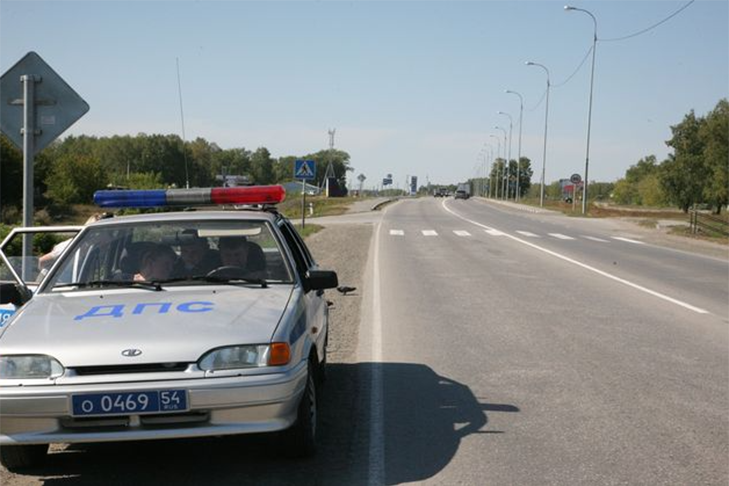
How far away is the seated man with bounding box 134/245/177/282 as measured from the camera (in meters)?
5.66

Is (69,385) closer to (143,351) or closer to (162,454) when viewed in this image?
(143,351)

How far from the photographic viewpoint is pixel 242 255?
19.2ft

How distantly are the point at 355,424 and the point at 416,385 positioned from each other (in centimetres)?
139

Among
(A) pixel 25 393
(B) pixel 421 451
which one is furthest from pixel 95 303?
(B) pixel 421 451

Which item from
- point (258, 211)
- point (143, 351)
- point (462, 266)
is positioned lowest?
point (462, 266)

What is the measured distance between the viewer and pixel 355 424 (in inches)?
229

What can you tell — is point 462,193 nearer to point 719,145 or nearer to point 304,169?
point 719,145

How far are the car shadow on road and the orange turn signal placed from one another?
0.71m

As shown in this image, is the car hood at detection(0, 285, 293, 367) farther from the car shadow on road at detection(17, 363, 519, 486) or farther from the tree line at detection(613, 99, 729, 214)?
the tree line at detection(613, 99, 729, 214)

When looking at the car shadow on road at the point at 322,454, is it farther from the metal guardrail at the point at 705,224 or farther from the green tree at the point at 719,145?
the green tree at the point at 719,145

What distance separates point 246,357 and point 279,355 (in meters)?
0.18

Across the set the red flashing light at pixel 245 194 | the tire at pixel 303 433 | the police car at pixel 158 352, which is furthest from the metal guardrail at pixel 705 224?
the tire at pixel 303 433

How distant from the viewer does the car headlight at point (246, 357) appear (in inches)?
172

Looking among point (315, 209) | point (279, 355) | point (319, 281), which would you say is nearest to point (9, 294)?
point (279, 355)
